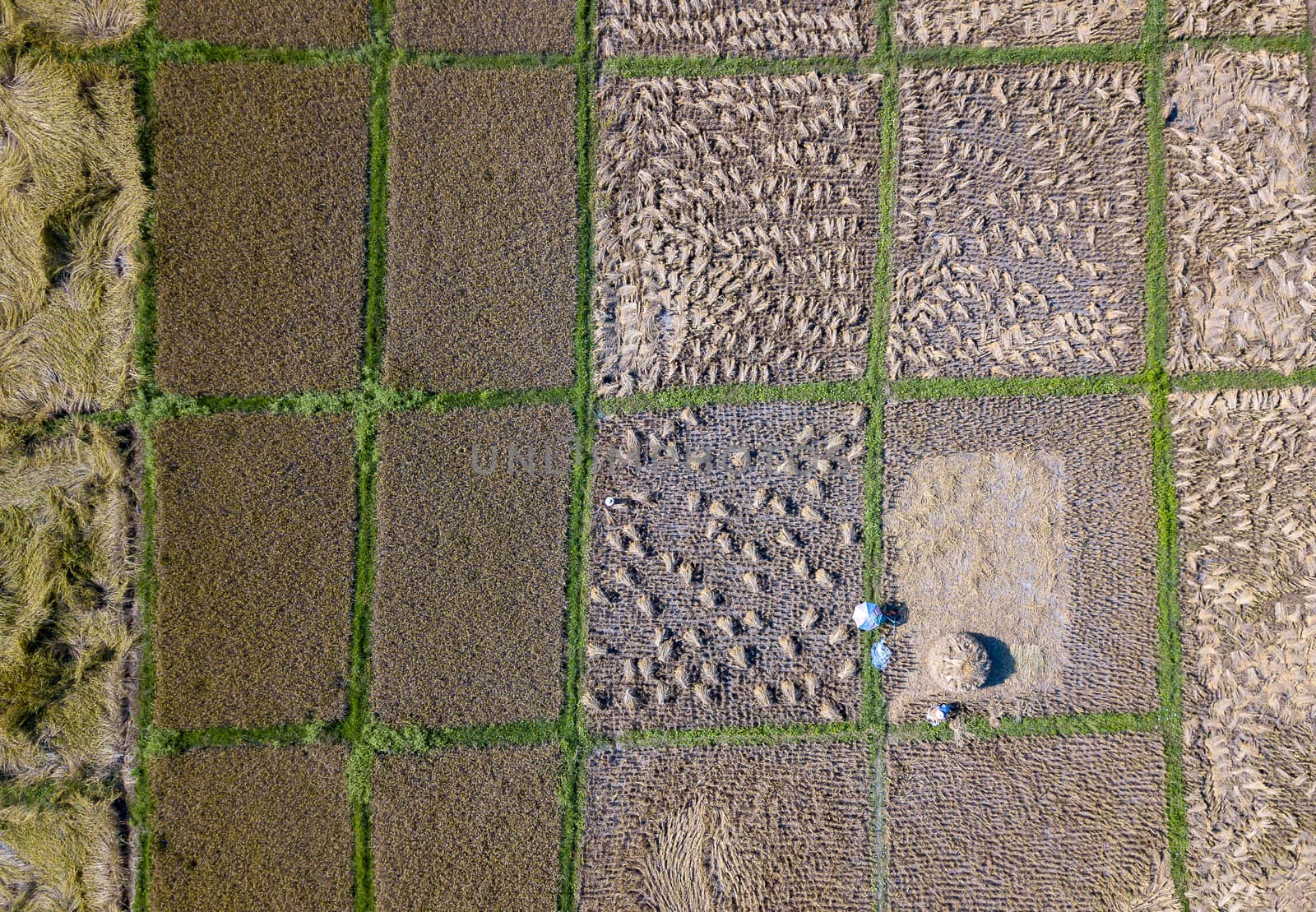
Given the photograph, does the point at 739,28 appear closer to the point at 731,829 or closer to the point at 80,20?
the point at 80,20

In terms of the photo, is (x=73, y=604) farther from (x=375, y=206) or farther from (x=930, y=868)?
(x=930, y=868)

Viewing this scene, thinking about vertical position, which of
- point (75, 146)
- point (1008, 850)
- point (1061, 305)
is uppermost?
point (75, 146)

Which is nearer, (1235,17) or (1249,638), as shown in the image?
(1249,638)

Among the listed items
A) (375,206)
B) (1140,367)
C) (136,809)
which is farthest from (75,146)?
(1140,367)

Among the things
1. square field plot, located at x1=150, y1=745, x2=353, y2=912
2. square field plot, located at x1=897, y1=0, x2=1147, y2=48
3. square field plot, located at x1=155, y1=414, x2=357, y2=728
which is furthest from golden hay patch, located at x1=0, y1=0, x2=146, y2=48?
square field plot, located at x1=897, y1=0, x2=1147, y2=48

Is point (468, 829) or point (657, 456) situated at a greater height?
point (657, 456)

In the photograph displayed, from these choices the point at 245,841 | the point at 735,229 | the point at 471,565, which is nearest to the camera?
the point at 245,841

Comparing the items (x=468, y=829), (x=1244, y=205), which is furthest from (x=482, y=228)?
(x=1244, y=205)
